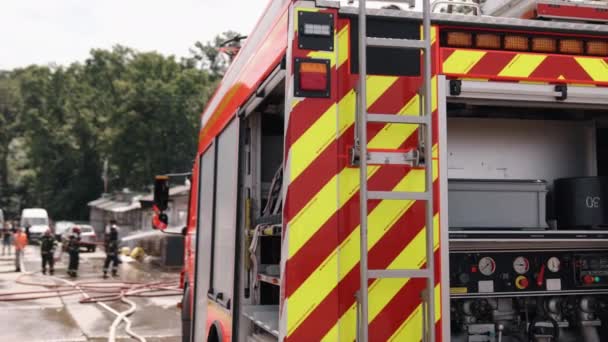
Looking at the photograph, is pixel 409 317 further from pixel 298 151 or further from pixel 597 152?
pixel 597 152

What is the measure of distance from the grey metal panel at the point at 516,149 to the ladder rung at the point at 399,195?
1138 millimetres

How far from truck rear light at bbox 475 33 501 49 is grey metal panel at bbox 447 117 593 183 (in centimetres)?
79

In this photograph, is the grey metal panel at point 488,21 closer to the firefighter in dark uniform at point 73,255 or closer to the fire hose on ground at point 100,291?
the fire hose on ground at point 100,291

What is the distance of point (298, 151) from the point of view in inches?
115

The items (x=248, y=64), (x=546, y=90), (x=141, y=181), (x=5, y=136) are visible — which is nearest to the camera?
(x=546, y=90)

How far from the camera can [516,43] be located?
11.0ft

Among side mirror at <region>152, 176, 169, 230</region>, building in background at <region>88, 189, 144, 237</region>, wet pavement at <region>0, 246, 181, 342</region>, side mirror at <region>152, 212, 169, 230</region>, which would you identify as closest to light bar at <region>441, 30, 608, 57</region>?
side mirror at <region>152, 176, 169, 230</region>

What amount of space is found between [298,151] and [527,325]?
1.79 meters

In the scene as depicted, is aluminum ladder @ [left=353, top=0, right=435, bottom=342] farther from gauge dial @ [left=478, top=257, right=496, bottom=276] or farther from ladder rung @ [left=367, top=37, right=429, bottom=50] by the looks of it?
gauge dial @ [left=478, top=257, right=496, bottom=276]

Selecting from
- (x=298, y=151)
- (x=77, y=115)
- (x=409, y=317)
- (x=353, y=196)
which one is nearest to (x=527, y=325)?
(x=409, y=317)

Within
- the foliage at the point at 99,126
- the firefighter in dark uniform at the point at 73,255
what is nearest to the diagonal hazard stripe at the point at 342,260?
the firefighter in dark uniform at the point at 73,255

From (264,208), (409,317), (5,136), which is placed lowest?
(409,317)

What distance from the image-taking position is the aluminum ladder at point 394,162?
9.17ft

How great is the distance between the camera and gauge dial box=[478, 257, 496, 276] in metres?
3.64
